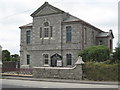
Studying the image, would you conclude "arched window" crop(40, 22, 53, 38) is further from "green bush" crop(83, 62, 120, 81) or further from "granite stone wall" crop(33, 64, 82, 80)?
"green bush" crop(83, 62, 120, 81)

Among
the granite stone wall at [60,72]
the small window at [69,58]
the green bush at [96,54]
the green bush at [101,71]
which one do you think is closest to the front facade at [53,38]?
the small window at [69,58]

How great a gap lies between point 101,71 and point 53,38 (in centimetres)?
1477

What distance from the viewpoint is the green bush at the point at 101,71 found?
23453mm

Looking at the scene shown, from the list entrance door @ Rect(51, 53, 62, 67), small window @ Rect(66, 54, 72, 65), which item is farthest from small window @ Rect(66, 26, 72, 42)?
entrance door @ Rect(51, 53, 62, 67)

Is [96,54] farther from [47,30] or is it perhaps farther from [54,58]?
[47,30]

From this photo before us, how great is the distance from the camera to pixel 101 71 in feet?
78.9

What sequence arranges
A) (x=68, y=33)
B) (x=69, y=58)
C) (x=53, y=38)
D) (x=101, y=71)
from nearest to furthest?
(x=101, y=71) → (x=69, y=58) → (x=68, y=33) → (x=53, y=38)

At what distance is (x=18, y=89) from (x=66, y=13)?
24.1 m

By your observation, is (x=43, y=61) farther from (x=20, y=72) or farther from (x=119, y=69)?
(x=119, y=69)

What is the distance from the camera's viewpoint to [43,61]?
38188 millimetres

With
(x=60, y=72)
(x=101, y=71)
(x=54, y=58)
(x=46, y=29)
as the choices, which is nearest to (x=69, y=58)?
(x=54, y=58)

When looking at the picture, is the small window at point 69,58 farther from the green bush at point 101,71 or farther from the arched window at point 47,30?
the green bush at point 101,71

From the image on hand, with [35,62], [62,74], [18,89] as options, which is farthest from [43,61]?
[18,89]

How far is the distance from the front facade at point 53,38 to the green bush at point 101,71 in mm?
10705
